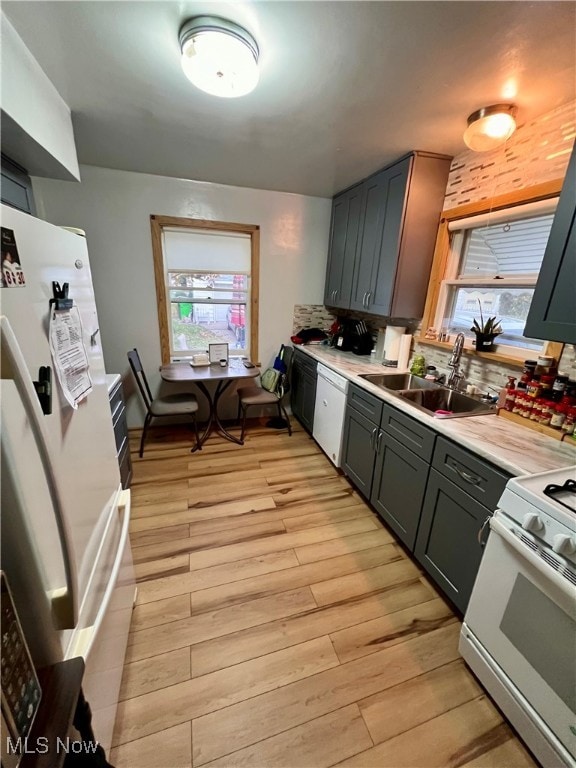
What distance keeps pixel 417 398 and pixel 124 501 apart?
6.25ft

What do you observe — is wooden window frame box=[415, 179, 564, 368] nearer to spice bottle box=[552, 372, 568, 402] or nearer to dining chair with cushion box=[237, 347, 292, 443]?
spice bottle box=[552, 372, 568, 402]

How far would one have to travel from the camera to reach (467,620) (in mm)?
1295

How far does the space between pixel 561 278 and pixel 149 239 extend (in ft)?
10.1

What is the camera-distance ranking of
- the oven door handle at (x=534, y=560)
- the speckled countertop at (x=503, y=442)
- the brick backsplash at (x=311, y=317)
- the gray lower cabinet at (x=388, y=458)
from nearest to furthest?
the oven door handle at (x=534, y=560) → the speckled countertop at (x=503, y=442) → the gray lower cabinet at (x=388, y=458) → the brick backsplash at (x=311, y=317)

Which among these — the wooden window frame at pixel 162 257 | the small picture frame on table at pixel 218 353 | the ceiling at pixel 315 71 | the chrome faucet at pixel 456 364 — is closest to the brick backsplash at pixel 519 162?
the ceiling at pixel 315 71

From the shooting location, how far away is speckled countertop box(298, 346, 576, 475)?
1236 mm

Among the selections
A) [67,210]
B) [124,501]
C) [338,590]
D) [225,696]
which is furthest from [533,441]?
[67,210]

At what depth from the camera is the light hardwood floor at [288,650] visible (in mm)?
1091

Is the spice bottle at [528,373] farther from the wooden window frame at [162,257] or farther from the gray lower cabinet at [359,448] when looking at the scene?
the wooden window frame at [162,257]

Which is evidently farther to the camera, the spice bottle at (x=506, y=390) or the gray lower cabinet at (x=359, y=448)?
the gray lower cabinet at (x=359, y=448)

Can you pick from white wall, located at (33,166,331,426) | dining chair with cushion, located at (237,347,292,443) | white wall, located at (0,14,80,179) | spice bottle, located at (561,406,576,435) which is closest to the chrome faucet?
spice bottle, located at (561,406,576,435)

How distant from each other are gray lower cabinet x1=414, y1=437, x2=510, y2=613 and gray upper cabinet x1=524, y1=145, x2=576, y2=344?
2.14ft

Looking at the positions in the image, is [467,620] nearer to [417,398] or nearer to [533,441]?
[533,441]

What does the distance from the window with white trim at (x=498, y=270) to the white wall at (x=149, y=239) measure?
4.97 feet
